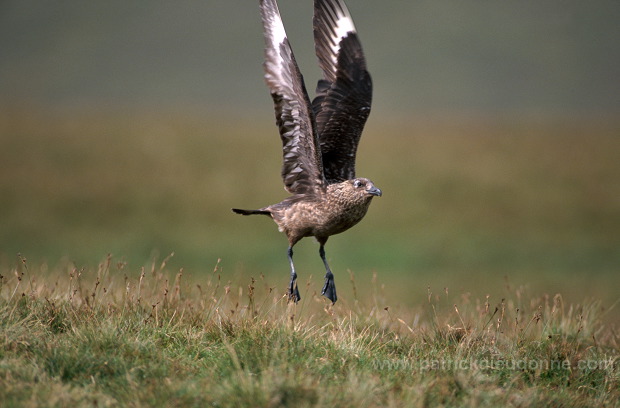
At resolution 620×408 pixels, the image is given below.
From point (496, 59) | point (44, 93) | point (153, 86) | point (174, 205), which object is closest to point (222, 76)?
point (153, 86)

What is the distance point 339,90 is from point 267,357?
11.7 ft

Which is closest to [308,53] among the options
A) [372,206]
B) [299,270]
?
[372,206]

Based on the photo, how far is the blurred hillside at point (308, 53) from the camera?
81.4 metres

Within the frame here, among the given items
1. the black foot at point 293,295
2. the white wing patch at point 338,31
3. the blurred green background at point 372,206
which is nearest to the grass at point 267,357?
the black foot at point 293,295

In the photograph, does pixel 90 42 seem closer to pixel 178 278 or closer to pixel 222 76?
pixel 222 76

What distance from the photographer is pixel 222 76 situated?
3418 inches

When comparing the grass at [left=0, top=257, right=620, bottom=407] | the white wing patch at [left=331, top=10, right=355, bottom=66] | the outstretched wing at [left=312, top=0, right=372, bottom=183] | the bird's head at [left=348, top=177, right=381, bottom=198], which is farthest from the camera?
the white wing patch at [left=331, top=10, right=355, bottom=66]

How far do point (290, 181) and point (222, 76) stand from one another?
266ft

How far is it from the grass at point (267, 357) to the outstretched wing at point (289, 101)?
1371mm

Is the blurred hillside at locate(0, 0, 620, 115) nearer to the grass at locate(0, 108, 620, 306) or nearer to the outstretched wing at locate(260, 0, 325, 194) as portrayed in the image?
the grass at locate(0, 108, 620, 306)

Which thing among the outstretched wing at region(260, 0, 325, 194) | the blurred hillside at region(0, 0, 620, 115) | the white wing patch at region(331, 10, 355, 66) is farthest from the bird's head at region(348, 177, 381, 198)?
the blurred hillside at region(0, 0, 620, 115)

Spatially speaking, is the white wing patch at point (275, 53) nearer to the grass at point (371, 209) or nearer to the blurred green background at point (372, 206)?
the blurred green background at point (372, 206)

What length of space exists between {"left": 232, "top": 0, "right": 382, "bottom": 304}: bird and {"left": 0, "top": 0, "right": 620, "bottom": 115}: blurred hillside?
61775mm

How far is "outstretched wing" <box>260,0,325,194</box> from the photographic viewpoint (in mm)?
6738
